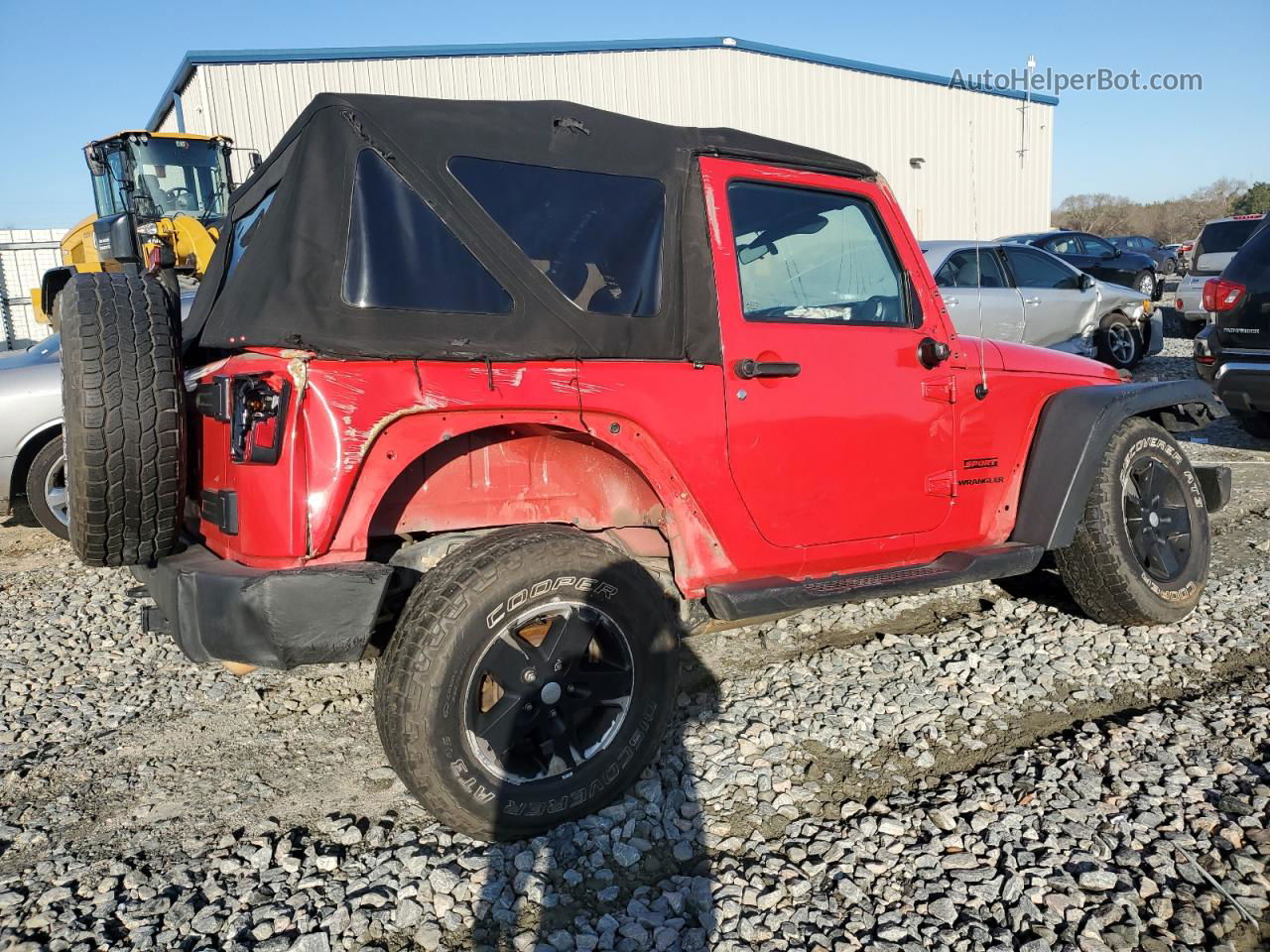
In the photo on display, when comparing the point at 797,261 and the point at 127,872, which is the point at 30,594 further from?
the point at 797,261

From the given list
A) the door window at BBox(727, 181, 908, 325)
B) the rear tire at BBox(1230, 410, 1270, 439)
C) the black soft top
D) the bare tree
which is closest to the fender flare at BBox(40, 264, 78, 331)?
the black soft top

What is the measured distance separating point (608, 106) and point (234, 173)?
10124 mm

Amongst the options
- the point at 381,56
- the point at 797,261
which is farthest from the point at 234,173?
the point at 797,261

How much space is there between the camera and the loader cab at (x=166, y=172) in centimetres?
1443

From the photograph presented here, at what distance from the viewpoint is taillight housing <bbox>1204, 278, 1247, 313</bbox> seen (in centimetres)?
731

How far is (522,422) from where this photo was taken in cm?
275

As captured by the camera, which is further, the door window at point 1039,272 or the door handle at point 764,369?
the door window at point 1039,272

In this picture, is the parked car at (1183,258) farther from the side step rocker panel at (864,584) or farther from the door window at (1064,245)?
the side step rocker panel at (864,584)

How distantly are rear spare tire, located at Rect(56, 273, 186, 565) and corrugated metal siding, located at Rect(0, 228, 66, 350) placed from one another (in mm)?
20152

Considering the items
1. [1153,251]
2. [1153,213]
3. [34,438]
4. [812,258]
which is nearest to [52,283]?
[34,438]

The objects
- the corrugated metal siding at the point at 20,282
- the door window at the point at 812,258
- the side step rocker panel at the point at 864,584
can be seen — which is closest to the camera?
the side step rocker panel at the point at 864,584

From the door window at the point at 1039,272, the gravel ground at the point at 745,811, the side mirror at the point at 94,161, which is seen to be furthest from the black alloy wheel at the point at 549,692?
the side mirror at the point at 94,161

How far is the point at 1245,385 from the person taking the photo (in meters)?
7.09

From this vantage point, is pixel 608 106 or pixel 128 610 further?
pixel 608 106
